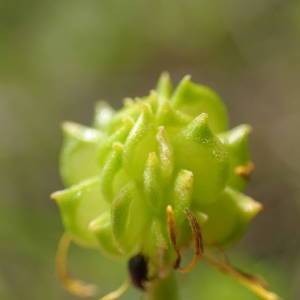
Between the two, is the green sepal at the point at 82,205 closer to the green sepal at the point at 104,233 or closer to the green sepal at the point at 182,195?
the green sepal at the point at 104,233

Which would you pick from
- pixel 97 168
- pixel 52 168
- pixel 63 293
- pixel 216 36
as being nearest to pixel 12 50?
pixel 52 168

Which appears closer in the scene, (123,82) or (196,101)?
(196,101)

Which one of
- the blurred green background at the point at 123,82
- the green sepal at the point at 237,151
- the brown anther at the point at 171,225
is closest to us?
the brown anther at the point at 171,225

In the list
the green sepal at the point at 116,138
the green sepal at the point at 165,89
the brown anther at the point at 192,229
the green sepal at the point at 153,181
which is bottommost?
the brown anther at the point at 192,229

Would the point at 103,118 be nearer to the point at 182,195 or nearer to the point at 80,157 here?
the point at 80,157

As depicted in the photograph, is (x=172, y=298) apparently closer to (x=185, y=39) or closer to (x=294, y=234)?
(x=294, y=234)

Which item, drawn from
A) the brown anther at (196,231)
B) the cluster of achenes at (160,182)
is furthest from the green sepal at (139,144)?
the brown anther at (196,231)

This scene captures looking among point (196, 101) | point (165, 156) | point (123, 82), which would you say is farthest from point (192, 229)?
point (123, 82)
